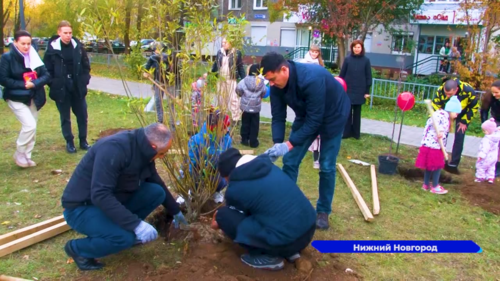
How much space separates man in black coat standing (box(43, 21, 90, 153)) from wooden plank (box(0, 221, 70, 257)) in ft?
9.09

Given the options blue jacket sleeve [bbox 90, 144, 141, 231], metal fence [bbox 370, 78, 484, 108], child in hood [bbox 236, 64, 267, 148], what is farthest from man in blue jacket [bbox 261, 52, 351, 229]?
metal fence [bbox 370, 78, 484, 108]

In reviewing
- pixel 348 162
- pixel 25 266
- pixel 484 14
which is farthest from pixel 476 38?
pixel 25 266

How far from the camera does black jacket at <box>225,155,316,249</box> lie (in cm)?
294

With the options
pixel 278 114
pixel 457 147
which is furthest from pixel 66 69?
pixel 457 147

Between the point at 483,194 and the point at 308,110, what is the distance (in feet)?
9.90

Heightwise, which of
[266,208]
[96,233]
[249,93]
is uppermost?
[249,93]

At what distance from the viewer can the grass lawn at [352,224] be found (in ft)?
11.1

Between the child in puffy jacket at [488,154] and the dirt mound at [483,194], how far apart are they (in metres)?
0.13

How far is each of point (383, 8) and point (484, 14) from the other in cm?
664

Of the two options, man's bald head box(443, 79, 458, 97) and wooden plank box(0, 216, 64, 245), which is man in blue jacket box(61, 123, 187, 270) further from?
man's bald head box(443, 79, 458, 97)

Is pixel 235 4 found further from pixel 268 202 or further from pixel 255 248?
pixel 268 202

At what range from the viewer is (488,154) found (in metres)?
5.71

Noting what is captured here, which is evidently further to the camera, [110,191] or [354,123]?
[354,123]

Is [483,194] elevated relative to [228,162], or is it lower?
lower
